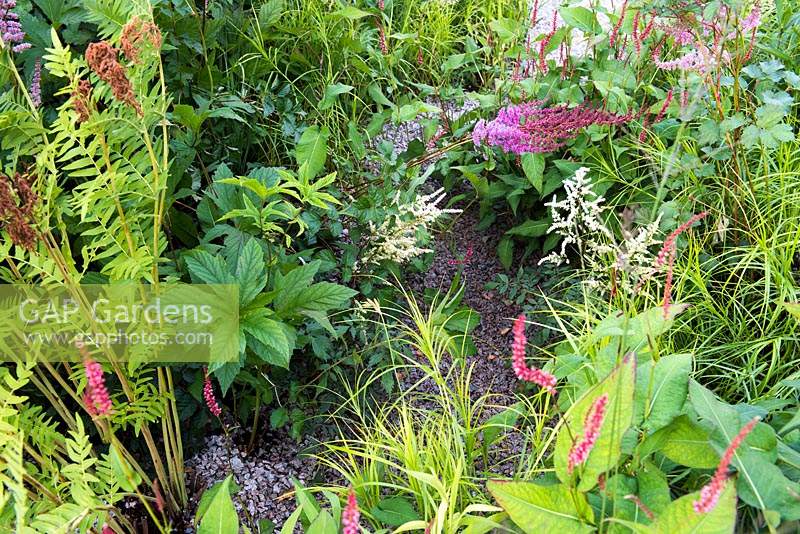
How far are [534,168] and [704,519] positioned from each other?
4.76ft

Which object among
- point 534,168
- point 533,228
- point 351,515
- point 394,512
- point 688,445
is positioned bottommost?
point 394,512

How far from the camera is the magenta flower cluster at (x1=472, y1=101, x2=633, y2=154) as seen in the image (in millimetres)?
2324

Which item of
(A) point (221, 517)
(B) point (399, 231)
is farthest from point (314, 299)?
(A) point (221, 517)

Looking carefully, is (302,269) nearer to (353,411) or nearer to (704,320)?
(353,411)

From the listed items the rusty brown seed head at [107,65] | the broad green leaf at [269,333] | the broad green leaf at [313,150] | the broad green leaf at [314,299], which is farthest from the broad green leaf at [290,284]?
the rusty brown seed head at [107,65]

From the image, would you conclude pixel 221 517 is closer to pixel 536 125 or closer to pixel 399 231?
pixel 399 231

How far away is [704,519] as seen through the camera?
3.89 feet

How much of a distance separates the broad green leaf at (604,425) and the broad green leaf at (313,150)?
1.05m

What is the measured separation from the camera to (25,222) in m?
1.24

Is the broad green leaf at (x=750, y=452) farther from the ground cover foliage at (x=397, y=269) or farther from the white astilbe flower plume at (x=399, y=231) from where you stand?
the white astilbe flower plume at (x=399, y=231)

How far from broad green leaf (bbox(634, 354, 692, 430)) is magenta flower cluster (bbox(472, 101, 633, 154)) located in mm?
1028

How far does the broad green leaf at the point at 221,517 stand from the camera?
1409 mm

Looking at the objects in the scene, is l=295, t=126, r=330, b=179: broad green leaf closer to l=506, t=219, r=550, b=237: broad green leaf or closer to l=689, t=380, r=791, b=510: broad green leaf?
l=506, t=219, r=550, b=237: broad green leaf

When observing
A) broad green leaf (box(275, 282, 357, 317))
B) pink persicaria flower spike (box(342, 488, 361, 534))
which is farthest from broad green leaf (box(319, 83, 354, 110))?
pink persicaria flower spike (box(342, 488, 361, 534))
